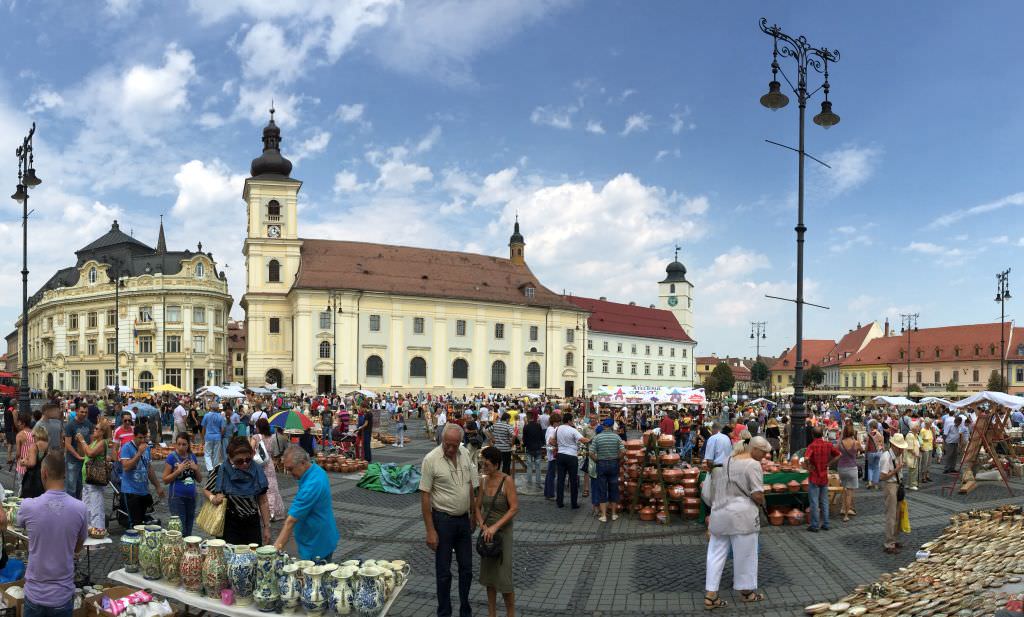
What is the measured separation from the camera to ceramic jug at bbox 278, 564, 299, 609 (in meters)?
5.38

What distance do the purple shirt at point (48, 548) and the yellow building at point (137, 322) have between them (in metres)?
62.7

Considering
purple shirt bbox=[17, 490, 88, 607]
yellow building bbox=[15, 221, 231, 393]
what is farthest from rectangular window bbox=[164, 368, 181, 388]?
purple shirt bbox=[17, 490, 88, 607]

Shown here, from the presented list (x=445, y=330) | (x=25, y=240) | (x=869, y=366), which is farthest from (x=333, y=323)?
(x=869, y=366)

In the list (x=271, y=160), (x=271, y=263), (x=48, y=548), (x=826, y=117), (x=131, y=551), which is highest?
(x=271, y=160)

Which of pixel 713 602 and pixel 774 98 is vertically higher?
pixel 774 98

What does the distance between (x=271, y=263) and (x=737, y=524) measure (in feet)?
202

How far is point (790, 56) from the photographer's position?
14.6 meters

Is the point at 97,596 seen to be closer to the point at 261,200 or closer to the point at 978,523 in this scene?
the point at 978,523

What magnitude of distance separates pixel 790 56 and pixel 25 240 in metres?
21.3

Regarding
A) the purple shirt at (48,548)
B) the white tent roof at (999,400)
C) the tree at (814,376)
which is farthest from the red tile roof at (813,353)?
the purple shirt at (48,548)

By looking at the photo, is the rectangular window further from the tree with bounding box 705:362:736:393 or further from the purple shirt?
the purple shirt

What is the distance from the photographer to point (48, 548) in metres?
4.75

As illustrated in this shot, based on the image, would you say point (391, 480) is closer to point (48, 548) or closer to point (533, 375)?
point (48, 548)

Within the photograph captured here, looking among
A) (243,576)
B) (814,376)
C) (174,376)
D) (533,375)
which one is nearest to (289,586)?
(243,576)
